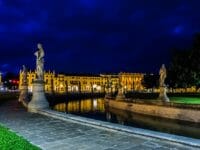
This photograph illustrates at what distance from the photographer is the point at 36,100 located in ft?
78.6

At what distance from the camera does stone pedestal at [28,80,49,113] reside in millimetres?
23441

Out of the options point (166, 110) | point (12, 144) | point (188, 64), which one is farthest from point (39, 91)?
point (188, 64)

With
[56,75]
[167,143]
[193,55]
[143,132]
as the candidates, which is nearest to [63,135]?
[143,132]

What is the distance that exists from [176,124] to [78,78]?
15234cm

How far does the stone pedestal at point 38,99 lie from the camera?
23.4 meters

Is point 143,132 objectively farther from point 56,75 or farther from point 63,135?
point 56,75

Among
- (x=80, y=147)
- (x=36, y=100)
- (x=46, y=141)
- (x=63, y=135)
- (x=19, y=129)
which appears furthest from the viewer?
(x=36, y=100)

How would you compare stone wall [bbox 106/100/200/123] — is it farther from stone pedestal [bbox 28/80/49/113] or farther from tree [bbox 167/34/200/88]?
stone pedestal [bbox 28/80/49/113]

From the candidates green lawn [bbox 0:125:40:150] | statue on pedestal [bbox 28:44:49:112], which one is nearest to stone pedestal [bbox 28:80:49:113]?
statue on pedestal [bbox 28:44:49:112]

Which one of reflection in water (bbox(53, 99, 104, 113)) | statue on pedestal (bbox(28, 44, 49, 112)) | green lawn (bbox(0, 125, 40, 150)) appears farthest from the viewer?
reflection in water (bbox(53, 99, 104, 113))

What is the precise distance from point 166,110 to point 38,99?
39.7 feet

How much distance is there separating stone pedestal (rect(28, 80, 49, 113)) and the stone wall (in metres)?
11.0

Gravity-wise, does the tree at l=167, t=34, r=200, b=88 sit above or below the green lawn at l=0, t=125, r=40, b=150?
above

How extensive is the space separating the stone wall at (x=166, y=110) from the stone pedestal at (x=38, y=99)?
11.0m
